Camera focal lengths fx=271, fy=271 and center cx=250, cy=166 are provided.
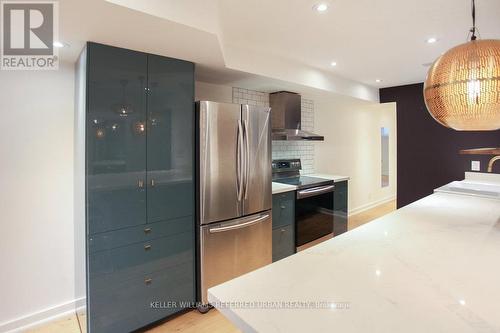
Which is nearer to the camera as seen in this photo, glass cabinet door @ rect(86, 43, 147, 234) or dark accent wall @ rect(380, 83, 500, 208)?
glass cabinet door @ rect(86, 43, 147, 234)

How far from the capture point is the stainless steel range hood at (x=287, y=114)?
356cm

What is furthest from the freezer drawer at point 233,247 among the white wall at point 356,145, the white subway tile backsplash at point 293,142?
the white wall at point 356,145

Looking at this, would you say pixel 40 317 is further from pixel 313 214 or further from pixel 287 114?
pixel 287 114

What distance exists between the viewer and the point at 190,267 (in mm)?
2328

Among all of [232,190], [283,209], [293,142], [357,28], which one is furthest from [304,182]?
[357,28]

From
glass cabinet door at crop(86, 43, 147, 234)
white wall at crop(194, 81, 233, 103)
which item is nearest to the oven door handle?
white wall at crop(194, 81, 233, 103)

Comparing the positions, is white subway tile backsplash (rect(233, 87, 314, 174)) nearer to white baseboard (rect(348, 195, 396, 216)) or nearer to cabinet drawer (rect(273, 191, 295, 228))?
cabinet drawer (rect(273, 191, 295, 228))

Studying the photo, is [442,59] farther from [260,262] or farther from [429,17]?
[260,262]

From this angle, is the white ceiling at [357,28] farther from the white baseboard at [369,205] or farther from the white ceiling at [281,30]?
the white baseboard at [369,205]

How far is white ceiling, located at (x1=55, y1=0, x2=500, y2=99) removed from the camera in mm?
1546

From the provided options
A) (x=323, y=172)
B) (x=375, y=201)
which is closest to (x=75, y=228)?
(x=323, y=172)

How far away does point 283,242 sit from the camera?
10.1ft

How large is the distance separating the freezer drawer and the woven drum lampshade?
1821mm

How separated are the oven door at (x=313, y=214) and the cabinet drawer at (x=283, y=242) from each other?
0.09 m
